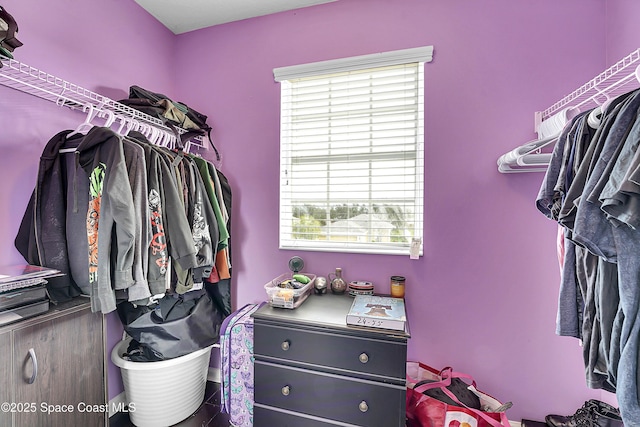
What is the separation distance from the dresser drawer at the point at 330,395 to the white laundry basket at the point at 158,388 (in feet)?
1.75

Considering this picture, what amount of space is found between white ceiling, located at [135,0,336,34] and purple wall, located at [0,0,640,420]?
11cm

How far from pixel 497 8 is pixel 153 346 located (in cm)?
275

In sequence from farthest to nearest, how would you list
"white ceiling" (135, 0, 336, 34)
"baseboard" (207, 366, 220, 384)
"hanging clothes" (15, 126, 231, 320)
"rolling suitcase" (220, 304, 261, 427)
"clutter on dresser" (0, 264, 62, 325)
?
"baseboard" (207, 366, 220, 384)
"white ceiling" (135, 0, 336, 34)
"rolling suitcase" (220, 304, 261, 427)
"hanging clothes" (15, 126, 231, 320)
"clutter on dresser" (0, 264, 62, 325)

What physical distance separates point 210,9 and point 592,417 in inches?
130

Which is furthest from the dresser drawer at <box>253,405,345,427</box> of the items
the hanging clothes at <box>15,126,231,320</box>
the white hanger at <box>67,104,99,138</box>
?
the white hanger at <box>67,104,99,138</box>

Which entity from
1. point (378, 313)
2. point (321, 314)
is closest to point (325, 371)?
point (321, 314)

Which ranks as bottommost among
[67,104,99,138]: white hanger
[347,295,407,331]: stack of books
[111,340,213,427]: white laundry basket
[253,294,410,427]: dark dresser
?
[111,340,213,427]: white laundry basket

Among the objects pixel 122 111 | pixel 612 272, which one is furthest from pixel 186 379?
pixel 612 272

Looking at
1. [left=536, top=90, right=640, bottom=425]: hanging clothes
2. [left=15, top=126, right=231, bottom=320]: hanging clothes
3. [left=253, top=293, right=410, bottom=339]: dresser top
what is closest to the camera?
[left=536, top=90, right=640, bottom=425]: hanging clothes

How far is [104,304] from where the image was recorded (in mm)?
1030

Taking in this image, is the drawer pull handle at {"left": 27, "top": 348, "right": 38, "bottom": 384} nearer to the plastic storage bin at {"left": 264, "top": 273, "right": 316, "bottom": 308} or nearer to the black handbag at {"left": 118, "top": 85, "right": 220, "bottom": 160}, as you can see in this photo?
the plastic storage bin at {"left": 264, "top": 273, "right": 316, "bottom": 308}

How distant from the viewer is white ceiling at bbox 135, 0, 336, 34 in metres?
1.77

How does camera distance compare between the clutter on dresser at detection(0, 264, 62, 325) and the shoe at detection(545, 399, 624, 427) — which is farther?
the shoe at detection(545, 399, 624, 427)

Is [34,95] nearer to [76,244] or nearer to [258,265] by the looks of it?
[76,244]
